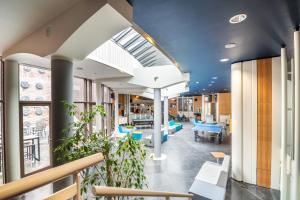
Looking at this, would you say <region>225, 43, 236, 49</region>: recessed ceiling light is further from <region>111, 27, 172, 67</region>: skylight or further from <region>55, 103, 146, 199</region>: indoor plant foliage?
<region>111, 27, 172, 67</region>: skylight

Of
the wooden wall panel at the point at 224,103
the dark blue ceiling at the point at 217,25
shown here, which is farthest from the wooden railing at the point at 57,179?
the wooden wall panel at the point at 224,103

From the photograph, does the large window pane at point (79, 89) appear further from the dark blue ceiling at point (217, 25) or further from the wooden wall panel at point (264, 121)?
the wooden wall panel at point (264, 121)

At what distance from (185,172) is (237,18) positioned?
15.9ft

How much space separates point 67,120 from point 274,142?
4.76 metres

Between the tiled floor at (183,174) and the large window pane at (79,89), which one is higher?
the large window pane at (79,89)

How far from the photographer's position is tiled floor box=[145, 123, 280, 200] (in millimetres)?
4139

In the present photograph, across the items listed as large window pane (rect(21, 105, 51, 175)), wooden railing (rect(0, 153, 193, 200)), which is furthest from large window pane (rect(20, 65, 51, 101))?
wooden railing (rect(0, 153, 193, 200))

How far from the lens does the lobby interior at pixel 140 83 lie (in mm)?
1815

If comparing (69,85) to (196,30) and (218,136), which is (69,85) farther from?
(218,136)

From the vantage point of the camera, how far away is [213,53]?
4.11 meters

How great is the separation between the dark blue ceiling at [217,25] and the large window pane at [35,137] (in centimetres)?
452

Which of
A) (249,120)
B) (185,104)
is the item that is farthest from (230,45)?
(185,104)

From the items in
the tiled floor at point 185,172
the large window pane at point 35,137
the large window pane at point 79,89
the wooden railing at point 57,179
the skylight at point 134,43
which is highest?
the skylight at point 134,43

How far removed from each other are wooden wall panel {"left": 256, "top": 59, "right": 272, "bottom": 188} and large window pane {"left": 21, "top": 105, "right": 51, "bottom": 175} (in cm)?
644
